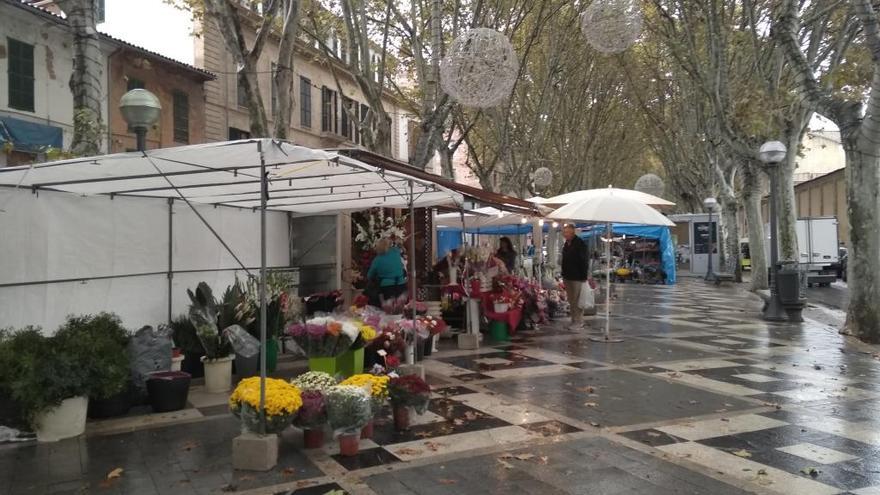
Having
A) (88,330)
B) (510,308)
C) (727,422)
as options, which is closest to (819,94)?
(510,308)

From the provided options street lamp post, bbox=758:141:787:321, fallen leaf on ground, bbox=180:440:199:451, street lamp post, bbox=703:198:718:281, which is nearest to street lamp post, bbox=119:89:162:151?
fallen leaf on ground, bbox=180:440:199:451

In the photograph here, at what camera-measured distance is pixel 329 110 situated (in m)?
31.9

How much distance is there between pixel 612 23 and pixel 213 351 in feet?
24.5

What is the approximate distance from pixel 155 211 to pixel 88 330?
8.87ft

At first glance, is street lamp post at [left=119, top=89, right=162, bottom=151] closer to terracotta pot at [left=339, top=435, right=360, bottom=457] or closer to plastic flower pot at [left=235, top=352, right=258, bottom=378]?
terracotta pot at [left=339, top=435, right=360, bottom=457]

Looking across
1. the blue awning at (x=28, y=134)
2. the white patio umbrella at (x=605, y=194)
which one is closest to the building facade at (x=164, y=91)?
the blue awning at (x=28, y=134)

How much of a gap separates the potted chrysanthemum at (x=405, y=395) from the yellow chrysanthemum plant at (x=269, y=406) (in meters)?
0.87

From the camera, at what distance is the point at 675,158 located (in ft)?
102

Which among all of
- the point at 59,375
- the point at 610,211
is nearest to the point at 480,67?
the point at 610,211

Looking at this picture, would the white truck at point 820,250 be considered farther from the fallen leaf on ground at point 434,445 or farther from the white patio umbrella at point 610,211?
the fallen leaf on ground at point 434,445

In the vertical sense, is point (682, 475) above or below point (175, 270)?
below

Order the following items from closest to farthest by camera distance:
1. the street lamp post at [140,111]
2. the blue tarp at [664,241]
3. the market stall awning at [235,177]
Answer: the market stall awning at [235,177]
the street lamp post at [140,111]
the blue tarp at [664,241]

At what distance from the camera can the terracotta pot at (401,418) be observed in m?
5.38

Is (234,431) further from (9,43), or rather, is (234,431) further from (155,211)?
(9,43)
